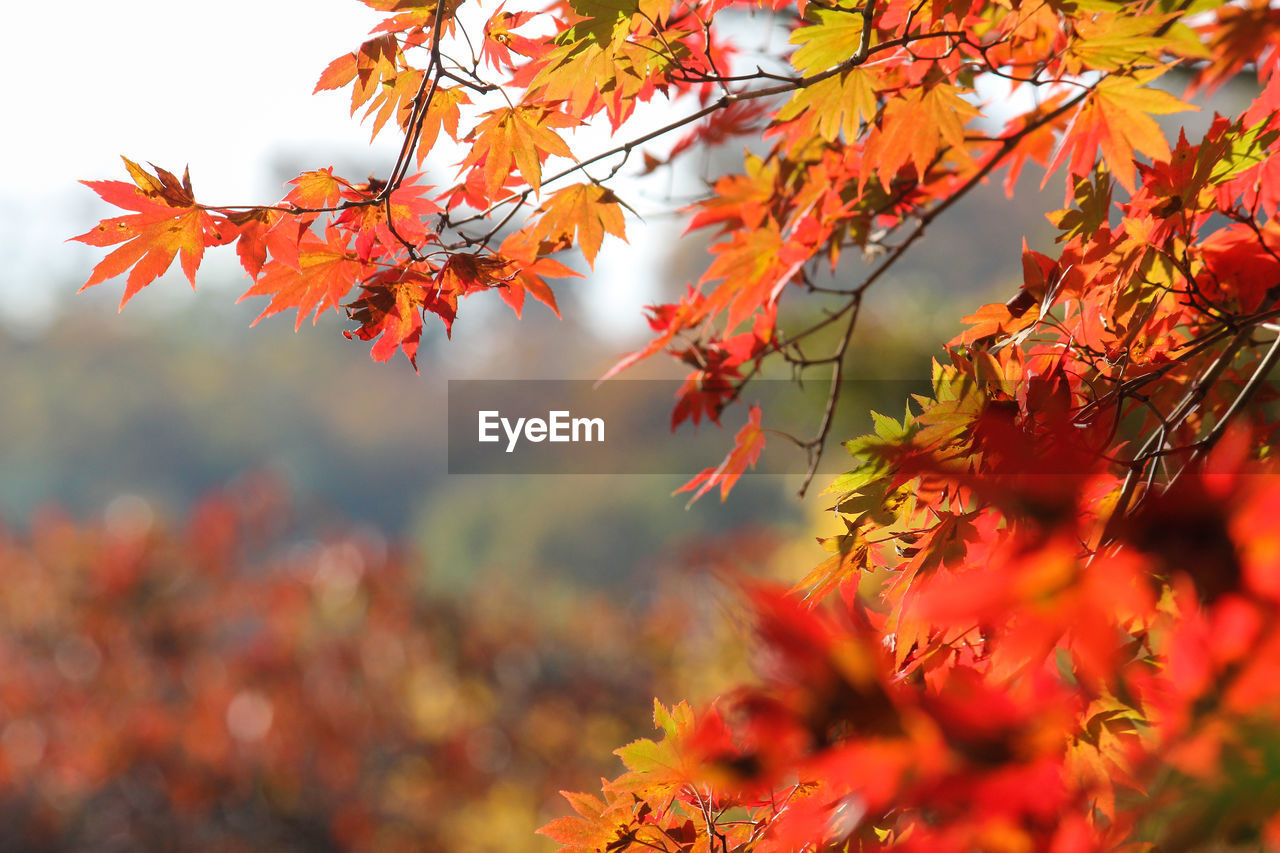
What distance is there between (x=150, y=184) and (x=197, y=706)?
3.82 metres

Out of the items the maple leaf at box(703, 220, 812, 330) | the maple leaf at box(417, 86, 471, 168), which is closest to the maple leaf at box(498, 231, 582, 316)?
the maple leaf at box(417, 86, 471, 168)

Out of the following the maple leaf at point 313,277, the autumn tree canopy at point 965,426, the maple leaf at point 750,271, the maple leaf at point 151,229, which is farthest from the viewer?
the maple leaf at point 750,271

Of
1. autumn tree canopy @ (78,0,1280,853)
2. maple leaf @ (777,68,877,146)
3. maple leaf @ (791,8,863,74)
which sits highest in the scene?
maple leaf @ (791,8,863,74)

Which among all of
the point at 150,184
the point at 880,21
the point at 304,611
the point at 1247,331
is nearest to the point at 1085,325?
the point at 1247,331

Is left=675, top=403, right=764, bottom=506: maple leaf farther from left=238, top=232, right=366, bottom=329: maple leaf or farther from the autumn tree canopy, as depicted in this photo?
left=238, top=232, right=366, bottom=329: maple leaf

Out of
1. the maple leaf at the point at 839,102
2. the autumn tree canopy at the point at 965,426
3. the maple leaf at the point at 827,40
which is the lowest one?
the autumn tree canopy at the point at 965,426

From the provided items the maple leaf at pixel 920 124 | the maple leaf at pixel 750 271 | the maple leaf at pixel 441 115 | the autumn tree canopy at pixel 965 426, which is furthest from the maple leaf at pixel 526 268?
the maple leaf at pixel 920 124

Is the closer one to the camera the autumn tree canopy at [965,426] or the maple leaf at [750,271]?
the autumn tree canopy at [965,426]

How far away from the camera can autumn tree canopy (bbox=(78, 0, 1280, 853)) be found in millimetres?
378

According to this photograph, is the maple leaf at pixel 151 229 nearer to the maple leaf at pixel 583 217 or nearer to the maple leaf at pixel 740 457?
the maple leaf at pixel 583 217

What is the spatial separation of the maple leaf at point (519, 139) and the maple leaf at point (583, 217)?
2.9 inches

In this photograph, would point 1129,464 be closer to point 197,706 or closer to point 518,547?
point 197,706

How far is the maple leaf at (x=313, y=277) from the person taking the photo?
86 centimetres

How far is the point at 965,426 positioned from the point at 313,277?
0.61 m
